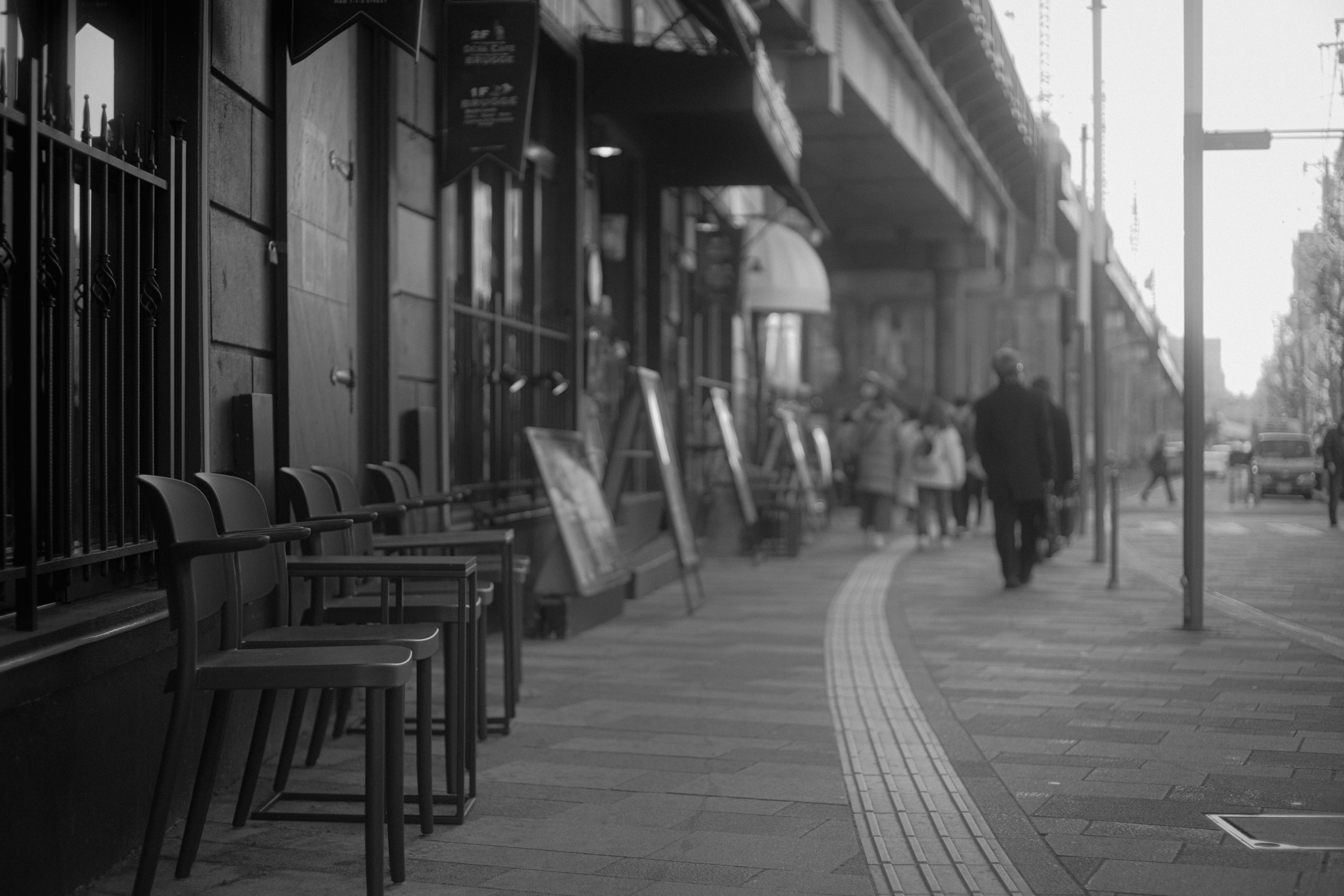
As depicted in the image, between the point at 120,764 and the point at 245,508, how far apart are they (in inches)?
29.4

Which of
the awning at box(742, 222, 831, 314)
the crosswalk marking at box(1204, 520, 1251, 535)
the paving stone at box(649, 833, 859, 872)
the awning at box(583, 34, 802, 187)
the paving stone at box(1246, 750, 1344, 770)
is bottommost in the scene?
the crosswalk marking at box(1204, 520, 1251, 535)

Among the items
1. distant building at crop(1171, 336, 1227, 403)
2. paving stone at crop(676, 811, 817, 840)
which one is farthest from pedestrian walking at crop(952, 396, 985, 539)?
paving stone at crop(676, 811, 817, 840)

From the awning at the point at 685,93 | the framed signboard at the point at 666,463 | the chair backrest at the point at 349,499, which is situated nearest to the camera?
the chair backrest at the point at 349,499

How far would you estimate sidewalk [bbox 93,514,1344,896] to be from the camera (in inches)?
164

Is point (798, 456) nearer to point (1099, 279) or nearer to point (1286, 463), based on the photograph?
point (1099, 279)

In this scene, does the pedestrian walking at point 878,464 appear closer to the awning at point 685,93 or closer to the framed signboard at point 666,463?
the awning at point 685,93

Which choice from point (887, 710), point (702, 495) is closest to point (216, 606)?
point (887, 710)

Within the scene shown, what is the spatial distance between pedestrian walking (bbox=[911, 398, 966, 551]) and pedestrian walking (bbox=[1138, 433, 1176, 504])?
13.0 meters

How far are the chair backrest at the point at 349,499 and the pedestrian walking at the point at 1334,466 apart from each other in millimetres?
5997

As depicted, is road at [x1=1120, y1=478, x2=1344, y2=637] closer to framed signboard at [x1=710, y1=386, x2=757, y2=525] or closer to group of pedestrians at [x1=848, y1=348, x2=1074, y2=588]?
group of pedestrians at [x1=848, y1=348, x2=1074, y2=588]

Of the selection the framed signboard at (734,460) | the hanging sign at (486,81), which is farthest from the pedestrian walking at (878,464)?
the hanging sign at (486,81)

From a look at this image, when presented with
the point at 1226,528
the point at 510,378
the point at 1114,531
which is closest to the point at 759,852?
the point at 510,378

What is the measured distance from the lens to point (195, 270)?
16.8ft

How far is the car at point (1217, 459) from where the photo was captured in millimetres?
9742
